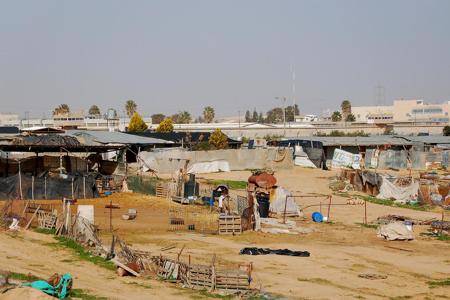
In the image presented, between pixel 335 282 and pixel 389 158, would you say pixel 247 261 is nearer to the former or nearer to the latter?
pixel 335 282

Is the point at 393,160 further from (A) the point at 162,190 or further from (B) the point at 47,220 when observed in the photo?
(B) the point at 47,220

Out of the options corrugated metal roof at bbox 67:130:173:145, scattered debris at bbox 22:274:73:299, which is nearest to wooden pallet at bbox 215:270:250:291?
scattered debris at bbox 22:274:73:299

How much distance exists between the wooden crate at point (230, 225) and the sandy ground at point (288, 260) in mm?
548

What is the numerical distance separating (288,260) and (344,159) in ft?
165

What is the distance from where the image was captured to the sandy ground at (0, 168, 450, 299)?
70.0 feet

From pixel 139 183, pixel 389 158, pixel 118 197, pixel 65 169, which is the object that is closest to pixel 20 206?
pixel 118 197

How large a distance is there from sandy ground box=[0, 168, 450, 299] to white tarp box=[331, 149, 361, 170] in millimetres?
35961

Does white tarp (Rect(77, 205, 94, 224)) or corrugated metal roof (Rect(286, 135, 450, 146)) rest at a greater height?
corrugated metal roof (Rect(286, 135, 450, 146))

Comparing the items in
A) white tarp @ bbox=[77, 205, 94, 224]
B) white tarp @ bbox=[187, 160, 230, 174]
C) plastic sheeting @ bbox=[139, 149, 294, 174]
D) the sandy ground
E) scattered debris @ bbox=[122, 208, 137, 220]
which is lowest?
the sandy ground

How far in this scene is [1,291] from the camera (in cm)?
1773

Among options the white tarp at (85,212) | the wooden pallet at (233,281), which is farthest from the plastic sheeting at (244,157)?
the wooden pallet at (233,281)

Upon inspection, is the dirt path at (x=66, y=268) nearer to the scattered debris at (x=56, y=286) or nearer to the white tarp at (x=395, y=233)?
the scattered debris at (x=56, y=286)

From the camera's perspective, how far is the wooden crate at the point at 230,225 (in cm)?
3209

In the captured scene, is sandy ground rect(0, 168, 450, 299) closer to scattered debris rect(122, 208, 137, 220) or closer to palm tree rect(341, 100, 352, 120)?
scattered debris rect(122, 208, 137, 220)
